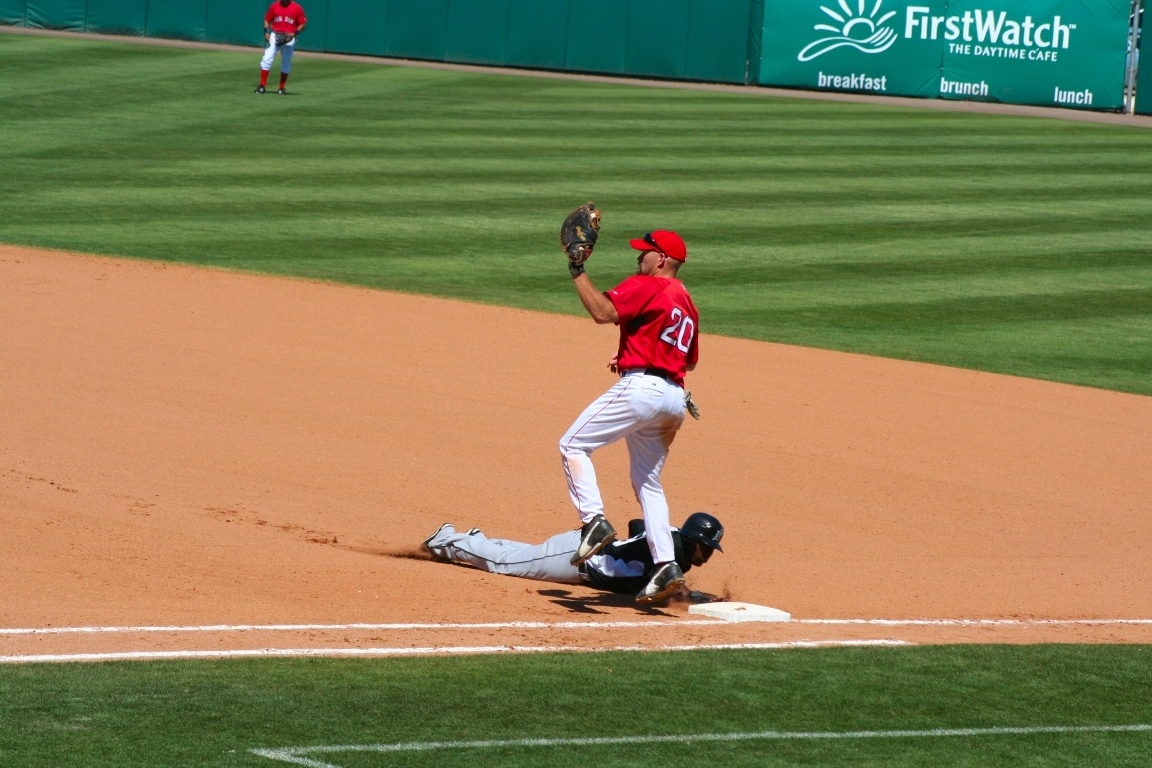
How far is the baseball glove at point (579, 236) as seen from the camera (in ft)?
21.0

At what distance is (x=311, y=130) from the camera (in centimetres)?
2261

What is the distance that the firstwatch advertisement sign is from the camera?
2834cm

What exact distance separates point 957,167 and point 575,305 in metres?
10.5

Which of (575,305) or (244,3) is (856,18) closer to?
(244,3)

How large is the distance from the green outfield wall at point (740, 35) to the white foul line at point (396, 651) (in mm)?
24855

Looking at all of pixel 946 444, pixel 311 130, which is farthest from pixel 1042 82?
pixel 946 444

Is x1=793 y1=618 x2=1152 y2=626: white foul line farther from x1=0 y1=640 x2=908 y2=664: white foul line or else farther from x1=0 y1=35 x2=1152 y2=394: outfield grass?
x1=0 y1=35 x2=1152 y2=394: outfield grass

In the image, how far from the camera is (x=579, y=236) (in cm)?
642

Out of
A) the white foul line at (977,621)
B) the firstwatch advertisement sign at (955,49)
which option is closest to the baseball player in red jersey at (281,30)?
Result: the firstwatch advertisement sign at (955,49)

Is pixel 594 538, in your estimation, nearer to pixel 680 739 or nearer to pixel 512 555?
pixel 512 555

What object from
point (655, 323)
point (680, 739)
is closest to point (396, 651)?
point (680, 739)

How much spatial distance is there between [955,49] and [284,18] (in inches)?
528

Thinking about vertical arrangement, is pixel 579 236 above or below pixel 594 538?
above

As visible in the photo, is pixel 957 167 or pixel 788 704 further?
pixel 957 167
